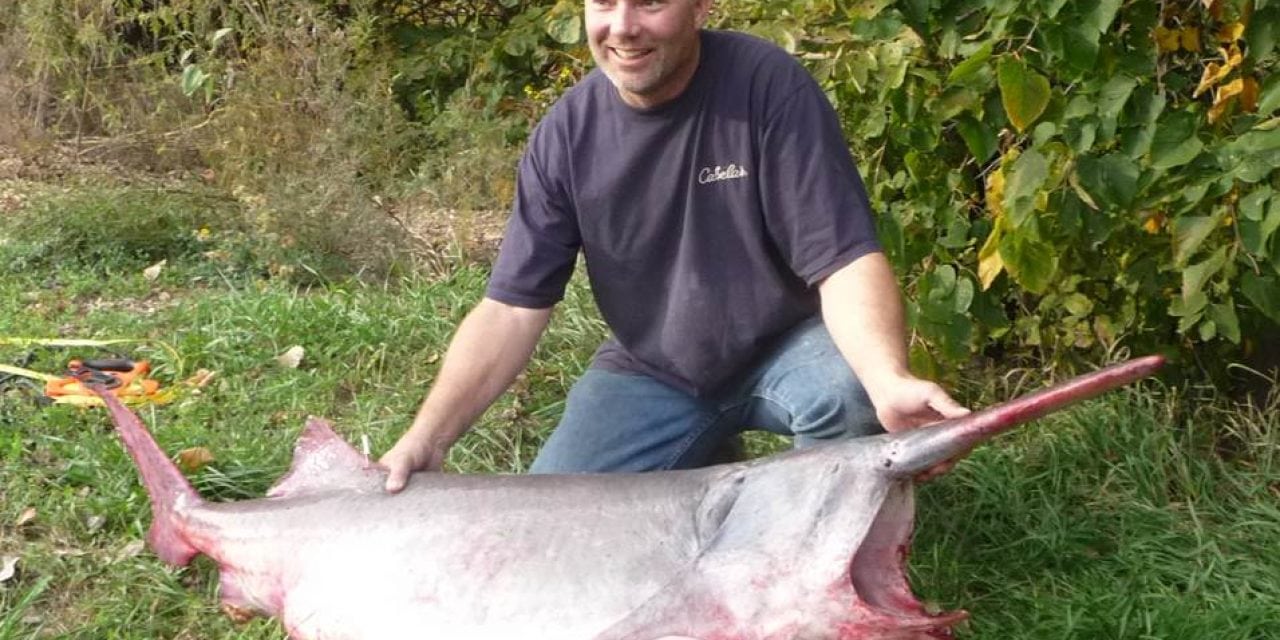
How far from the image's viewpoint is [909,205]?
13.4ft

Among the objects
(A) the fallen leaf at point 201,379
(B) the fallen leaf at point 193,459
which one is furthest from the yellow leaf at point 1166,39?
(A) the fallen leaf at point 201,379

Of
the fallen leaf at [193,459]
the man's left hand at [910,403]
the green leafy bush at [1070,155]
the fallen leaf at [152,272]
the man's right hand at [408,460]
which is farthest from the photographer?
the fallen leaf at [152,272]

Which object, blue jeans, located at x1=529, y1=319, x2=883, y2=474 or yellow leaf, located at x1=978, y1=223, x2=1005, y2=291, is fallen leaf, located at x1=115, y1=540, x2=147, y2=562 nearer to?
blue jeans, located at x1=529, y1=319, x2=883, y2=474

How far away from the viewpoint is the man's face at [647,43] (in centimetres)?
331

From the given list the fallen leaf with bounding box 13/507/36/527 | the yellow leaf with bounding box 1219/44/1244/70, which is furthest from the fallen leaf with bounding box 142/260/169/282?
the yellow leaf with bounding box 1219/44/1244/70

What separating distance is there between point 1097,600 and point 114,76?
7103 millimetres

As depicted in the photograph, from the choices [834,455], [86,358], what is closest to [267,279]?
[86,358]

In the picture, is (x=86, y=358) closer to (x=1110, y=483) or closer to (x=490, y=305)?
(x=490, y=305)

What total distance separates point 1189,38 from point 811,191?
1145 millimetres

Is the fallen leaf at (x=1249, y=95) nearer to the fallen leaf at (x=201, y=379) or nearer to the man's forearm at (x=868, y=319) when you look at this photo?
the man's forearm at (x=868, y=319)

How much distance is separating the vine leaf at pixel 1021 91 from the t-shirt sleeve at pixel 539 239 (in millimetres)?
1045

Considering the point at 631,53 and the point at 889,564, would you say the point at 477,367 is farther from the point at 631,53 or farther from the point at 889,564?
the point at 889,564

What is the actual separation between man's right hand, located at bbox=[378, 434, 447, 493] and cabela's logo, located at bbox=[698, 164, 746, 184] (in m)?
0.83

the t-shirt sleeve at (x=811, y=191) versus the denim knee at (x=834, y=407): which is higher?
the t-shirt sleeve at (x=811, y=191)
